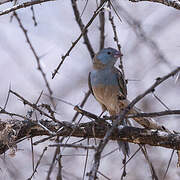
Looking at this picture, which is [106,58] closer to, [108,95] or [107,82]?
[107,82]

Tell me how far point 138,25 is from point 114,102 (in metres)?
0.91

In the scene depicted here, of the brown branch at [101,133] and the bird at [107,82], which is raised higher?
the bird at [107,82]

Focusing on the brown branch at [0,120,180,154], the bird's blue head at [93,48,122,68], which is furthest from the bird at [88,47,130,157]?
the brown branch at [0,120,180,154]

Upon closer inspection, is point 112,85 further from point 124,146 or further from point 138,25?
point 124,146

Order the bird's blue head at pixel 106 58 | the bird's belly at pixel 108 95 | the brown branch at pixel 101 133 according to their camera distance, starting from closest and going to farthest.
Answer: the brown branch at pixel 101 133, the bird's belly at pixel 108 95, the bird's blue head at pixel 106 58

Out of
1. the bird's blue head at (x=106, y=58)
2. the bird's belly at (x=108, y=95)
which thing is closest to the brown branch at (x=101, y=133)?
the bird's belly at (x=108, y=95)

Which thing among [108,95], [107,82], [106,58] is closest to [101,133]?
[108,95]

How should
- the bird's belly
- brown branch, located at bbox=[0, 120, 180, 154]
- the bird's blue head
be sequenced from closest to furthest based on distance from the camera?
1. brown branch, located at bbox=[0, 120, 180, 154]
2. the bird's belly
3. the bird's blue head

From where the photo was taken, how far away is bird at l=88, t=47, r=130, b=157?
4565 millimetres

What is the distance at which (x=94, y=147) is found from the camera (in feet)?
4.81

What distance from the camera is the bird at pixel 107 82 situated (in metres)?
4.56

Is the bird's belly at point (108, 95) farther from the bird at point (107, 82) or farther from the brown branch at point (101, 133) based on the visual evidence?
the brown branch at point (101, 133)

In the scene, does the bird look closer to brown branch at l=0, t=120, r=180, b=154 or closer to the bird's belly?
the bird's belly

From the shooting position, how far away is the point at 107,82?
4.65m
